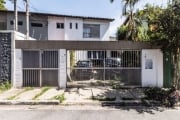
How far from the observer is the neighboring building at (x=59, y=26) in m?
37.5

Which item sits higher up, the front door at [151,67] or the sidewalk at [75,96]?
the front door at [151,67]

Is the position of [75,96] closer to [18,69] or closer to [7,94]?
[7,94]

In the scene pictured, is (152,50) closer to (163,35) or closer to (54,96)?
(163,35)

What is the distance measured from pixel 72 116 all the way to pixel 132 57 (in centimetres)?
858

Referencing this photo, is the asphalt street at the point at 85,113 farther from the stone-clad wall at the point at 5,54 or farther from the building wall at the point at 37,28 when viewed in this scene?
the building wall at the point at 37,28

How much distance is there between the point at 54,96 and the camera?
14.8m

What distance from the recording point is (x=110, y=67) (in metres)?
18.4

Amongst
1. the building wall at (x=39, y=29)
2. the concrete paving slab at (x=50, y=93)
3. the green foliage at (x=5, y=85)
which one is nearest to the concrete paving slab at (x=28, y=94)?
the concrete paving slab at (x=50, y=93)

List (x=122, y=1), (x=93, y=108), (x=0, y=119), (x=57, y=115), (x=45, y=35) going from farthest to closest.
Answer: (x=45, y=35)
(x=122, y=1)
(x=93, y=108)
(x=57, y=115)
(x=0, y=119)

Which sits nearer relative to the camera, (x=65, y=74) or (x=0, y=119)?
(x=0, y=119)

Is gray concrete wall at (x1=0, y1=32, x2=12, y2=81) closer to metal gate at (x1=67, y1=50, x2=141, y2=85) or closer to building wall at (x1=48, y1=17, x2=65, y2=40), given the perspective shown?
metal gate at (x1=67, y1=50, x2=141, y2=85)

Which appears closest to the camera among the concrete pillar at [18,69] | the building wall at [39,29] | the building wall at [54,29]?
the concrete pillar at [18,69]

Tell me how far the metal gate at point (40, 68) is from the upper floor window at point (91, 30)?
72.1 ft

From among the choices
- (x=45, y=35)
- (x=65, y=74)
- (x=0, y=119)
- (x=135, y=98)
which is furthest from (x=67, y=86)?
(x=45, y=35)
